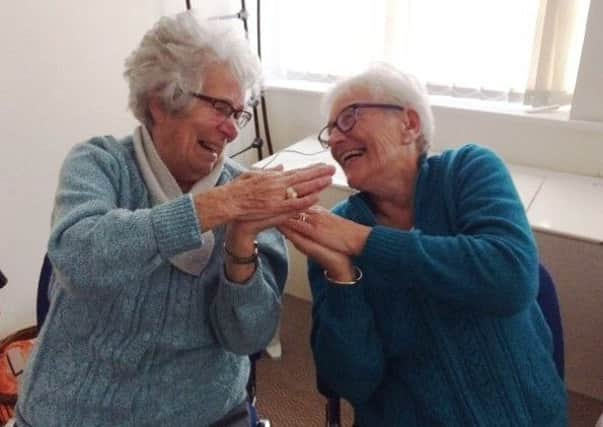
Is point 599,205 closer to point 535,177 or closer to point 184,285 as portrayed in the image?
point 535,177

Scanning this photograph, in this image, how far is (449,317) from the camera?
3.77 feet

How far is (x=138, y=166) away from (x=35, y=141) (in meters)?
1.05

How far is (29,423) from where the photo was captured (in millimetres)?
1156

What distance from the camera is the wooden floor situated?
204 cm

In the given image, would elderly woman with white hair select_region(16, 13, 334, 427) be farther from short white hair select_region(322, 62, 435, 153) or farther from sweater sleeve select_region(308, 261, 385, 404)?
short white hair select_region(322, 62, 435, 153)

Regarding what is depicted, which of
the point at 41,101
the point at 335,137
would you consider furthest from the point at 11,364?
the point at 335,137

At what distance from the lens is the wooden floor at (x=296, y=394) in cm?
204

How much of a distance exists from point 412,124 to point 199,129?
0.50 m

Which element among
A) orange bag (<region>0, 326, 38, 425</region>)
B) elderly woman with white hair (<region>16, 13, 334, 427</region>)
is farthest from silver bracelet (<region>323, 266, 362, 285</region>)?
orange bag (<region>0, 326, 38, 425</region>)

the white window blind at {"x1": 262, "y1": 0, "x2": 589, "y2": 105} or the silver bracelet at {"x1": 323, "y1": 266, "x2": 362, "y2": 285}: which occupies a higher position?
the white window blind at {"x1": 262, "y1": 0, "x2": 589, "y2": 105}

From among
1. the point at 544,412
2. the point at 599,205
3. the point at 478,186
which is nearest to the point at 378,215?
the point at 478,186

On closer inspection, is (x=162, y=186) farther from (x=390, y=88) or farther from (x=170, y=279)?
(x=390, y=88)

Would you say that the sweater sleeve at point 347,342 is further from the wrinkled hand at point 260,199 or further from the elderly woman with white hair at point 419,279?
the wrinkled hand at point 260,199

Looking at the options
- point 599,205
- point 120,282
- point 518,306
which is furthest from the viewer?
point 599,205
